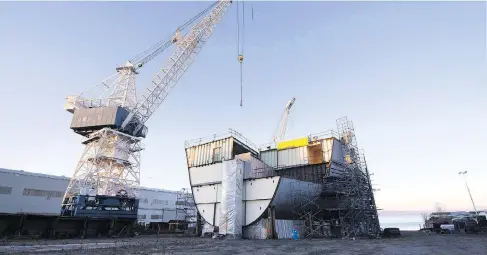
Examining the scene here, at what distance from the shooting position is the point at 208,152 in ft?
126

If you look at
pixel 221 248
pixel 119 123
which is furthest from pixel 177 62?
pixel 221 248

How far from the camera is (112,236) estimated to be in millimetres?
30281

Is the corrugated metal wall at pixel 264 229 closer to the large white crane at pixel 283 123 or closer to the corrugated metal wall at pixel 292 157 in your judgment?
the corrugated metal wall at pixel 292 157

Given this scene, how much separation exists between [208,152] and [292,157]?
11966 mm

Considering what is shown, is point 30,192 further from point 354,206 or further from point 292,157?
point 354,206

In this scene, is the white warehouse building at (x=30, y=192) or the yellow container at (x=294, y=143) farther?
the white warehouse building at (x=30, y=192)

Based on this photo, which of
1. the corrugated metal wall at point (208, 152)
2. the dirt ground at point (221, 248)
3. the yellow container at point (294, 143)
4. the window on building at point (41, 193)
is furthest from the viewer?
the window on building at point (41, 193)

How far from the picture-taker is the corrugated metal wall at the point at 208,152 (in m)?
36.5

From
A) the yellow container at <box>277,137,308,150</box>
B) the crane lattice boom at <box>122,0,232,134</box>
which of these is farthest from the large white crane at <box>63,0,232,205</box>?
the yellow container at <box>277,137,308,150</box>

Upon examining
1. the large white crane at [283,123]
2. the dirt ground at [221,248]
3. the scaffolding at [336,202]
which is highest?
the large white crane at [283,123]

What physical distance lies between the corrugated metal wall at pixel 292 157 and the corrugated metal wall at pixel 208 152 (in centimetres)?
818

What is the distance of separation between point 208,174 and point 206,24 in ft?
98.5

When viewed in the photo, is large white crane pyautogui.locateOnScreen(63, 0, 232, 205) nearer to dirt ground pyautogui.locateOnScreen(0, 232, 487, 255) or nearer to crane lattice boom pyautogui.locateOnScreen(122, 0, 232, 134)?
crane lattice boom pyautogui.locateOnScreen(122, 0, 232, 134)

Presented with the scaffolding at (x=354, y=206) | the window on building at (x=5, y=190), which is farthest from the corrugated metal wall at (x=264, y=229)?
the window on building at (x=5, y=190)
